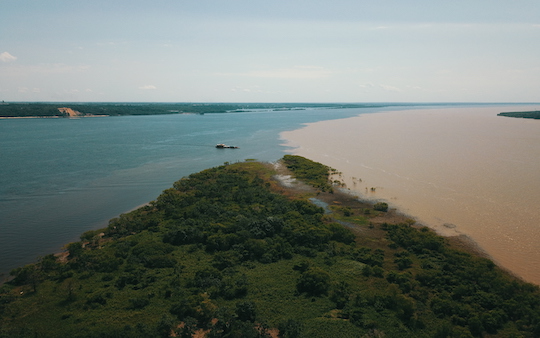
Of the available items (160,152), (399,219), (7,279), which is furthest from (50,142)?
(399,219)

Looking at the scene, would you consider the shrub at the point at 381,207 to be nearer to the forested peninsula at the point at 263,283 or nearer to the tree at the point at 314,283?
the forested peninsula at the point at 263,283

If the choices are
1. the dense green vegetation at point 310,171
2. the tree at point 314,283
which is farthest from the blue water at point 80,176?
the tree at point 314,283

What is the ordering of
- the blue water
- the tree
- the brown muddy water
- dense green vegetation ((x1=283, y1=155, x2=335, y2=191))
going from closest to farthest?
the tree → the brown muddy water → the blue water → dense green vegetation ((x1=283, y1=155, x2=335, y2=191))

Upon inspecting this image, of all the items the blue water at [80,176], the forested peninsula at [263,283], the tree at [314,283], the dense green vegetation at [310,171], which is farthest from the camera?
the dense green vegetation at [310,171]

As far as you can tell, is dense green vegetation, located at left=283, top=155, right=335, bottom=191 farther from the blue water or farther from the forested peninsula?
the forested peninsula

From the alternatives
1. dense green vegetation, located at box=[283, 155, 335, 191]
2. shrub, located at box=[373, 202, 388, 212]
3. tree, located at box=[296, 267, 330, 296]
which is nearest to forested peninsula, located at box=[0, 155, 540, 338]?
tree, located at box=[296, 267, 330, 296]

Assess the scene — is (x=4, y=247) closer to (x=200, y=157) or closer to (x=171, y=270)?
(x=171, y=270)
